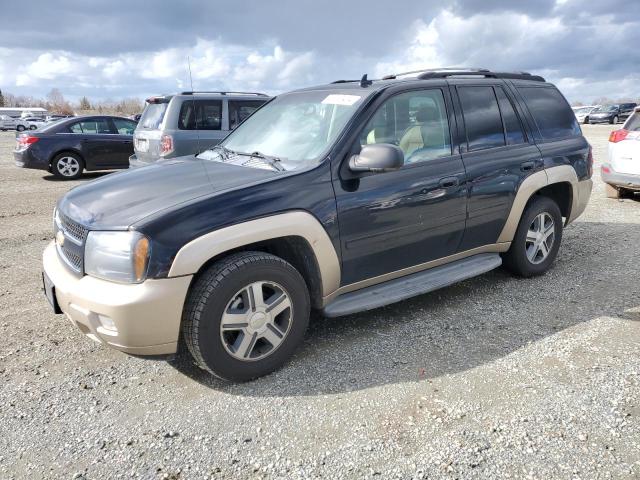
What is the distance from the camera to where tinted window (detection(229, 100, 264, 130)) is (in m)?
9.00

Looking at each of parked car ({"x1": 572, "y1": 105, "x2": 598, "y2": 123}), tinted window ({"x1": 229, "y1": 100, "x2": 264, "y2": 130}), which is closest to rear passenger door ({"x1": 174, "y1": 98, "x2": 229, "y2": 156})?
tinted window ({"x1": 229, "y1": 100, "x2": 264, "y2": 130})

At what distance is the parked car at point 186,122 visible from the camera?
8.39 metres

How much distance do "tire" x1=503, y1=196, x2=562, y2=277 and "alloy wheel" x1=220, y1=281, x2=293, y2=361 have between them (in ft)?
8.25

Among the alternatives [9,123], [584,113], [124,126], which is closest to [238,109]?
[124,126]

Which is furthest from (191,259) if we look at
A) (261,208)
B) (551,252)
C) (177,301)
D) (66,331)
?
(551,252)

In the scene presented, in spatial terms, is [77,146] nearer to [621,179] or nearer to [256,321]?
[256,321]

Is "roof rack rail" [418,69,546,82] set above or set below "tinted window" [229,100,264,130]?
above

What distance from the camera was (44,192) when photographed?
33.7 ft

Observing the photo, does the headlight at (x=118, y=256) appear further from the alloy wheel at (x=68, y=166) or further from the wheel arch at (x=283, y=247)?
the alloy wheel at (x=68, y=166)

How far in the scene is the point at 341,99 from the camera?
3.86 m

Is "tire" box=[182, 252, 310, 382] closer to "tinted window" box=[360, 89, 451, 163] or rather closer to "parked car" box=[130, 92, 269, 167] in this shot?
"tinted window" box=[360, 89, 451, 163]

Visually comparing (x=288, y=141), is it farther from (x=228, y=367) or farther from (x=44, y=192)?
(x=44, y=192)

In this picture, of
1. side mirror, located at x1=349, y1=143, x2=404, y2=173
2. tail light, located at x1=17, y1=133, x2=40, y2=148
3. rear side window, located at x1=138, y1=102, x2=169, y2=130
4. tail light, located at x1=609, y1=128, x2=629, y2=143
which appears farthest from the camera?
tail light, located at x1=17, y1=133, x2=40, y2=148

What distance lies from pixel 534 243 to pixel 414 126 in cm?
185
